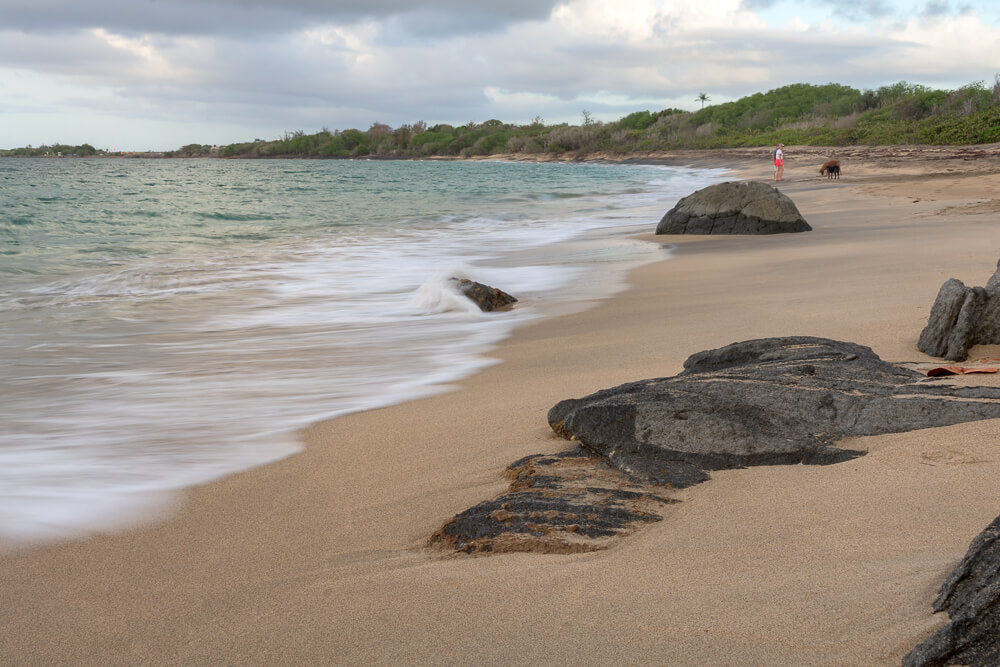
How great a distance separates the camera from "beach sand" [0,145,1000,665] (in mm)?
1777

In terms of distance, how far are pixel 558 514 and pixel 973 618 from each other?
4.17 ft

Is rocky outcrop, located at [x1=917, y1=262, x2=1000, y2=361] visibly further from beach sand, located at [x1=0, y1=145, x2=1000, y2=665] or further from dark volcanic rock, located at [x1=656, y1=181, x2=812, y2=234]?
dark volcanic rock, located at [x1=656, y1=181, x2=812, y2=234]

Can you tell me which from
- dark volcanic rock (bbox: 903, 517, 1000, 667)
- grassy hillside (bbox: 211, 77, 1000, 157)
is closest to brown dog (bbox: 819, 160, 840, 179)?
grassy hillside (bbox: 211, 77, 1000, 157)

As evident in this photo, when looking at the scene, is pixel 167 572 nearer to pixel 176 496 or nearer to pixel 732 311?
pixel 176 496

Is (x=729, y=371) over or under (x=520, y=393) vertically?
over

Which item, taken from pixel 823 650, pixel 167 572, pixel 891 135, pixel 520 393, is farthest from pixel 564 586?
pixel 891 135

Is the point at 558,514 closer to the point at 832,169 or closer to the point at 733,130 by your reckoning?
the point at 832,169

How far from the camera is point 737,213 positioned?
12.8 metres

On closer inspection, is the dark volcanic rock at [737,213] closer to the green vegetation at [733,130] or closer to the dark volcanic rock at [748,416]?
the dark volcanic rock at [748,416]

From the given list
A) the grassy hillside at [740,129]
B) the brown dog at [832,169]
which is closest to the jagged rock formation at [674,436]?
the brown dog at [832,169]

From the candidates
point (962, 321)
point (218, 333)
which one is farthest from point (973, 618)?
point (218, 333)

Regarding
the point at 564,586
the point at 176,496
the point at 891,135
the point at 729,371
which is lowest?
the point at 176,496

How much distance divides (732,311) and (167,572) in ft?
15.5

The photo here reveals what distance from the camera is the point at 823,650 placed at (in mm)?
1609
